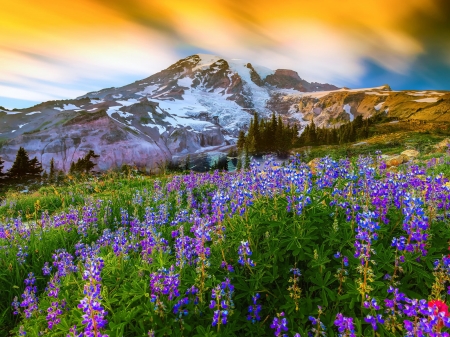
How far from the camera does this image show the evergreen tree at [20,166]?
55.9ft

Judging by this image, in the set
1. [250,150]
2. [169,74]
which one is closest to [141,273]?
[250,150]

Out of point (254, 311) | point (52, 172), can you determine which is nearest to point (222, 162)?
point (52, 172)

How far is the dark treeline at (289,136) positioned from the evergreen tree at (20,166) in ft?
44.3

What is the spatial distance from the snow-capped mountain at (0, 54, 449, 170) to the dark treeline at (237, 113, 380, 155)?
9.75 feet

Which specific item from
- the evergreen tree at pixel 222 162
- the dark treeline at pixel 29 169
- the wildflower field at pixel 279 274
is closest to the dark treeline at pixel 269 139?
the evergreen tree at pixel 222 162

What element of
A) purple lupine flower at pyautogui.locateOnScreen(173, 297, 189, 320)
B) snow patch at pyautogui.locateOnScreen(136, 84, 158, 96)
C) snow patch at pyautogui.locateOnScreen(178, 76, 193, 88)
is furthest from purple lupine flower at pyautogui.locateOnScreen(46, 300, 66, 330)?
snow patch at pyautogui.locateOnScreen(178, 76, 193, 88)

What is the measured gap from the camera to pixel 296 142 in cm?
1928

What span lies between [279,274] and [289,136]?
16.7m

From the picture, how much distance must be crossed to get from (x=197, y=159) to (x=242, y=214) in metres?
15.9

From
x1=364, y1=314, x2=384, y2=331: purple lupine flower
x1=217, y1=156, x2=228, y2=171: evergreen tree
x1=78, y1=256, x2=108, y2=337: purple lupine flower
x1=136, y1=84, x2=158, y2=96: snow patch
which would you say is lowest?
x1=364, y1=314, x2=384, y2=331: purple lupine flower

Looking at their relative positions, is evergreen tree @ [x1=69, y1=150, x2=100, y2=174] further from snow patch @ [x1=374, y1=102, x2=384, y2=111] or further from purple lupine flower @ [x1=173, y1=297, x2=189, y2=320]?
snow patch @ [x1=374, y1=102, x2=384, y2=111]

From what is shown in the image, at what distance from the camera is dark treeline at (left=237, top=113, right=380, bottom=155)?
18734 millimetres

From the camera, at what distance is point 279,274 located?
3.17m

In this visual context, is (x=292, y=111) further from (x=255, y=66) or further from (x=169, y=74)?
(x=169, y=74)
